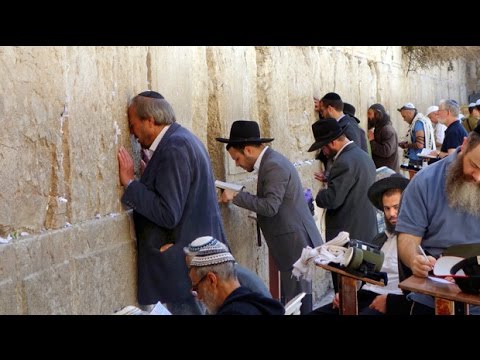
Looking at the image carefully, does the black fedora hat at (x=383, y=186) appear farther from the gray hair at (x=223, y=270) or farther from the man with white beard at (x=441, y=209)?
the gray hair at (x=223, y=270)

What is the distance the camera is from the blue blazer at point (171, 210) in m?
4.06

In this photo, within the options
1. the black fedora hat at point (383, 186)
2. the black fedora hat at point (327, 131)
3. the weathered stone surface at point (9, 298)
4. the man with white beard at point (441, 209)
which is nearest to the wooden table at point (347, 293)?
the man with white beard at point (441, 209)

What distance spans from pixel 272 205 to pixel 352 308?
4.06 ft

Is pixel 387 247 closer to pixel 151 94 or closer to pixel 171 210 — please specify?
pixel 171 210

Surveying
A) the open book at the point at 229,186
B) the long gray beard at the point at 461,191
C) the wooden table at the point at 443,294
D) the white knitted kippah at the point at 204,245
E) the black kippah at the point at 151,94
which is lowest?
the wooden table at the point at 443,294

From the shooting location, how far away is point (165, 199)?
4.04 m

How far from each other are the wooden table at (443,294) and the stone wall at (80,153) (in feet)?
5.00

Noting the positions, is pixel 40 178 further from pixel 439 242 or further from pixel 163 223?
pixel 439 242

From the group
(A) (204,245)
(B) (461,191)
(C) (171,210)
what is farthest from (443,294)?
(C) (171,210)

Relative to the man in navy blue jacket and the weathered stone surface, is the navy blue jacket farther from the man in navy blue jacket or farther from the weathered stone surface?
the man in navy blue jacket

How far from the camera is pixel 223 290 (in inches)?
131

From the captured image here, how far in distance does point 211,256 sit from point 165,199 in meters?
0.72

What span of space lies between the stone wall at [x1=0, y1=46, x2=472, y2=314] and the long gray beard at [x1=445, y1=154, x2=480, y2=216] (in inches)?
66.1

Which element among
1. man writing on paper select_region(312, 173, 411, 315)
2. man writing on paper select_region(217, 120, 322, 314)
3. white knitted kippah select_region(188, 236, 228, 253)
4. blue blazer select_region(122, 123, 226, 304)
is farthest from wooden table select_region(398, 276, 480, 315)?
man writing on paper select_region(217, 120, 322, 314)
